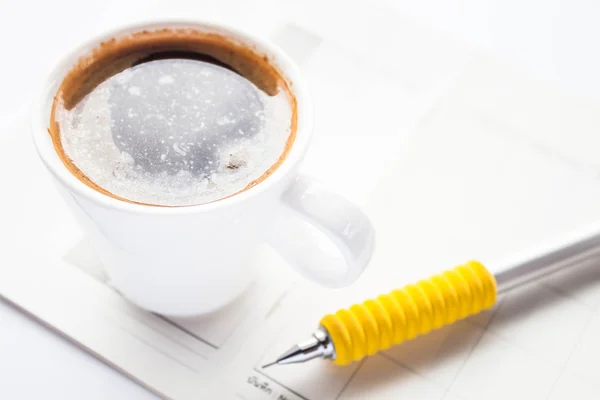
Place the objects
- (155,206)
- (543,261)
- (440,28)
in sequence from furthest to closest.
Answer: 1. (440,28)
2. (543,261)
3. (155,206)

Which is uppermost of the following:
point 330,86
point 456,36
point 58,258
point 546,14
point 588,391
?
point 546,14

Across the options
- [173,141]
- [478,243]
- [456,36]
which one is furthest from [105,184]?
[456,36]

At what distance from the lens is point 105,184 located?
1.39 feet

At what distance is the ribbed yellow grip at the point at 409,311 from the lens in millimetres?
465

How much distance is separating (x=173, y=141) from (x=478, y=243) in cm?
24

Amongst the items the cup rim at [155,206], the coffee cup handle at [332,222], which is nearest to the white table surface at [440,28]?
the cup rim at [155,206]

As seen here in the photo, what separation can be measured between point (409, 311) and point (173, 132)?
183 millimetres

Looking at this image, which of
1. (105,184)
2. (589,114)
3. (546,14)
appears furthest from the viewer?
(546,14)

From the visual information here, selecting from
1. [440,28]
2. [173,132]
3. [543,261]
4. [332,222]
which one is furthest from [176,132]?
[440,28]

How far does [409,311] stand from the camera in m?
0.47

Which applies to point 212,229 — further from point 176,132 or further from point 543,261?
point 543,261

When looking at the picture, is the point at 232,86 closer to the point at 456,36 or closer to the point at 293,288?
the point at 293,288

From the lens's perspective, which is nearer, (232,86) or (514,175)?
(232,86)

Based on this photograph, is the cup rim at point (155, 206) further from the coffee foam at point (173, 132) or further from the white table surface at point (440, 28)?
the white table surface at point (440, 28)
